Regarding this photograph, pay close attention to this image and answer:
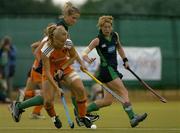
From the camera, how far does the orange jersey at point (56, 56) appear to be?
1196 centimetres

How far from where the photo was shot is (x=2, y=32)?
2461 cm

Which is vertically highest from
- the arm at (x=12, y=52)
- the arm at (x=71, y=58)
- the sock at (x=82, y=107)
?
the arm at (x=71, y=58)

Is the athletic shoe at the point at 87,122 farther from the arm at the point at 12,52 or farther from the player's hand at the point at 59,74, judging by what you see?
the arm at the point at 12,52

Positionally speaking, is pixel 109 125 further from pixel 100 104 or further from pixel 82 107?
pixel 82 107

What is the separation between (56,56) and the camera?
12164 mm

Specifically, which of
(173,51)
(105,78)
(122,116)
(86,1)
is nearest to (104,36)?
(105,78)

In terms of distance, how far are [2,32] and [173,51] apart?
5.43 meters

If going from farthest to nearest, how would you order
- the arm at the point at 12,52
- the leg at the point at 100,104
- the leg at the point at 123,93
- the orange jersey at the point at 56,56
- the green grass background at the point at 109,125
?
the arm at the point at 12,52 → the leg at the point at 100,104 → the leg at the point at 123,93 → the orange jersey at the point at 56,56 → the green grass background at the point at 109,125

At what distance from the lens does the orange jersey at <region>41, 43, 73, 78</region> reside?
1196 cm

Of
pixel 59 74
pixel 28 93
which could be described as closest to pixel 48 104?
pixel 59 74

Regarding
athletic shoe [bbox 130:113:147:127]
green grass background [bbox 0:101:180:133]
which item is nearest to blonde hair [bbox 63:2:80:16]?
green grass background [bbox 0:101:180:133]

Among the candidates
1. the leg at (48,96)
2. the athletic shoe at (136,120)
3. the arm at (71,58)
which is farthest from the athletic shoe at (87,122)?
the arm at (71,58)

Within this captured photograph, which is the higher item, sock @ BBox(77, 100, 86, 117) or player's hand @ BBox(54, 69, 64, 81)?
player's hand @ BBox(54, 69, 64, 81)

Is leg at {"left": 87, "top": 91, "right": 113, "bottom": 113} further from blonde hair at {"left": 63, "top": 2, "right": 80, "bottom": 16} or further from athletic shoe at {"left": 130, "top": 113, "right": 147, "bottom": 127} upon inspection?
blonde hair at {"left": 63, "top": 2, "right": 80, "bottom": 16}
